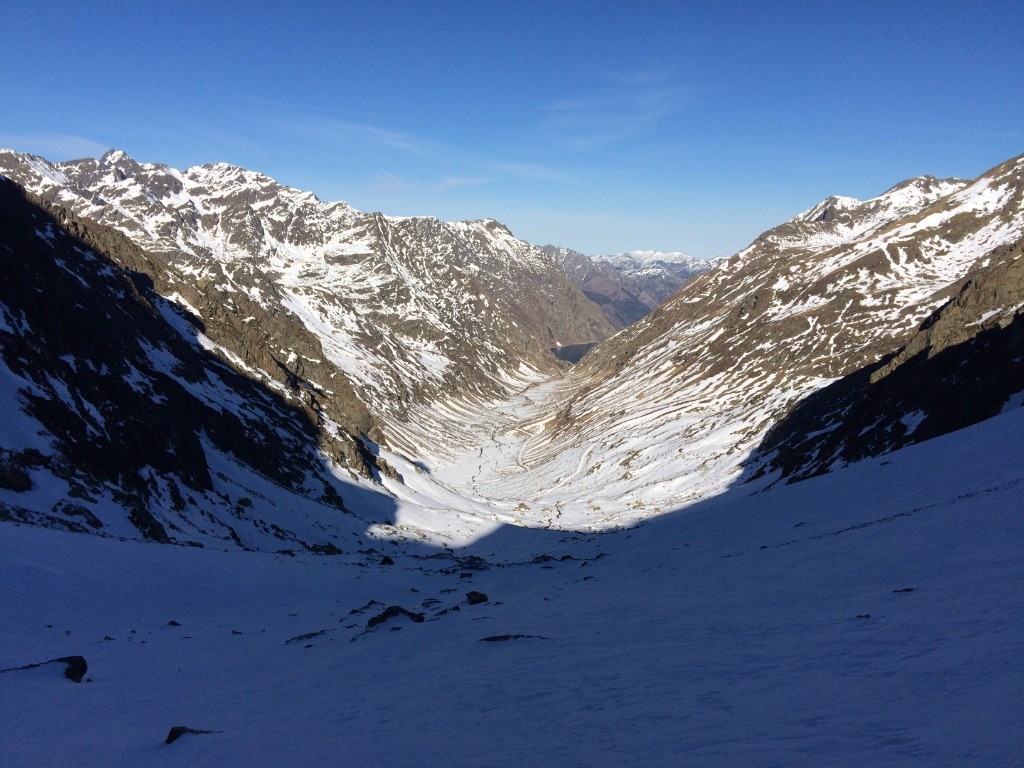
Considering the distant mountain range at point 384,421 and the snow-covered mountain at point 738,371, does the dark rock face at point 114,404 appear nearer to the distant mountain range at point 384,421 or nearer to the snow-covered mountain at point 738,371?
the distant mountain range at point 384,421

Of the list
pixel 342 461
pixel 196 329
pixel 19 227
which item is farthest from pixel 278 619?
pixel 196 329

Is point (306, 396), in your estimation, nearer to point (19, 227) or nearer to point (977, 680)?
point (19, 227)

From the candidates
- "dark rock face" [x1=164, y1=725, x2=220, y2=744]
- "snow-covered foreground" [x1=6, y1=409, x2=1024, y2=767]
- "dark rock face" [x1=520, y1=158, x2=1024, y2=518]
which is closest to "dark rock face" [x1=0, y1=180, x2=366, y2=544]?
"snow-covered foreground" [x1=6, y1=409, x2=1024, y2=767]

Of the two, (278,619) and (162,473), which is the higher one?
(162,473)

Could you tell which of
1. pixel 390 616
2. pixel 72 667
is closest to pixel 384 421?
pixel 390 616

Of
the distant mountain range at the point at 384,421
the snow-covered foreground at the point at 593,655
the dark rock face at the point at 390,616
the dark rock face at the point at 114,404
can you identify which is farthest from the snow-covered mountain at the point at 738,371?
the dark rock face at the point at 390,616

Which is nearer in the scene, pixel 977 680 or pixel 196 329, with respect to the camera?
pixel 977 680

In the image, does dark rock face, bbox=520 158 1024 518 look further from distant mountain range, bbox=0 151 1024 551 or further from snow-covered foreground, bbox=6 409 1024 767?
snow-covered foreground, bbox=6 409 1024 767
